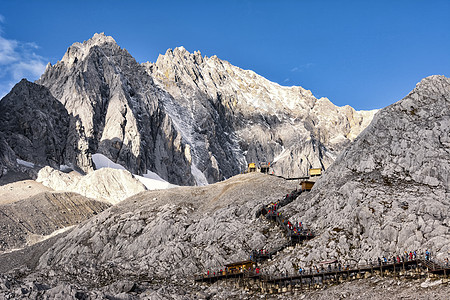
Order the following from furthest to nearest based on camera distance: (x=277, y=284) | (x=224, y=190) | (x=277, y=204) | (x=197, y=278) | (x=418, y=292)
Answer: (x=224, y=190)
(x=277, y=204)
(x=197, y=278)
(x=277, y=284)
(x=418, y=292)

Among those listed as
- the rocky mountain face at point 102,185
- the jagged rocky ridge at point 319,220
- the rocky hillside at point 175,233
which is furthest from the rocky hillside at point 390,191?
the rocky mountain face at point 102,185

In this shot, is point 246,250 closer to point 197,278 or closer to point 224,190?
point 197,278

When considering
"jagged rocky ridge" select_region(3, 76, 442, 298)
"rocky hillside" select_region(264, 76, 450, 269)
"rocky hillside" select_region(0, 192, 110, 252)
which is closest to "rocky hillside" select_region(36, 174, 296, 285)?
"jagged rocky ridge" select_region(3, 76, 442, 298)

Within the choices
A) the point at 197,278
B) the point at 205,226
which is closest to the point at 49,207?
the point at 205,226

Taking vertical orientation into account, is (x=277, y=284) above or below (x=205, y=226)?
below

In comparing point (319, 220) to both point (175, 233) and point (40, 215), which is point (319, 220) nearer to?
point (175, 233)

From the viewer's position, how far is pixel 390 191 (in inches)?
2697

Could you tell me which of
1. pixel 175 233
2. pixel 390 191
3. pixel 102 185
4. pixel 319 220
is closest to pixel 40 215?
pixel 102 185

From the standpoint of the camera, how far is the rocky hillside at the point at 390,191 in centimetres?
6053

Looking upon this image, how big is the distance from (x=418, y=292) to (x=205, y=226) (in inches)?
1604

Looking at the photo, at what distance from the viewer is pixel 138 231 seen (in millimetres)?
88250

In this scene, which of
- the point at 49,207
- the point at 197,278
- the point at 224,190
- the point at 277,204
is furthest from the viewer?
the point at 49,207

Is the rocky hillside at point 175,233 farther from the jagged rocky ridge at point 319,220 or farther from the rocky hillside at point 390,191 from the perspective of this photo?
the rocky hillside at point 390,191

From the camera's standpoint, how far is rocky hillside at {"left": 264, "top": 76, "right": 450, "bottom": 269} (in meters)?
60.5
